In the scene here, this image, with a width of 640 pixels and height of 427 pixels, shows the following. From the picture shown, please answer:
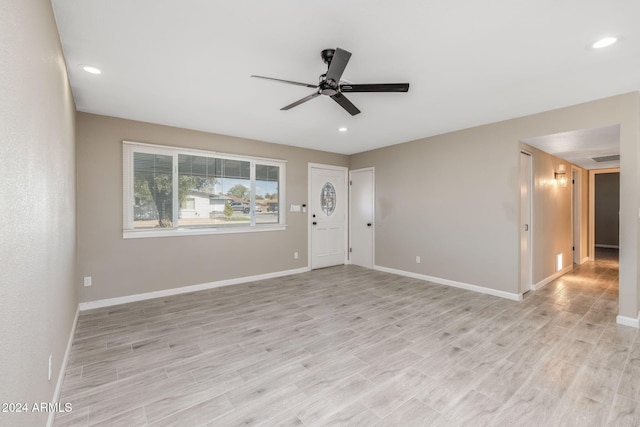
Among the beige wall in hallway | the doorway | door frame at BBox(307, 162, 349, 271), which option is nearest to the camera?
the beige wall in hallway

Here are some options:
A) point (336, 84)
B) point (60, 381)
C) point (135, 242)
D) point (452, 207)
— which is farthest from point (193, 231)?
point (452, 207)

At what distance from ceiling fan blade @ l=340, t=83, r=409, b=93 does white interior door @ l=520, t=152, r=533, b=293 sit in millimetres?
2733

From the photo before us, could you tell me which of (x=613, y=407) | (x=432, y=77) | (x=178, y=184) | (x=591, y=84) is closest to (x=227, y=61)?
(x=432, y=77)

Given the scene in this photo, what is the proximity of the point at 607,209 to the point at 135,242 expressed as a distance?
12.2 meters

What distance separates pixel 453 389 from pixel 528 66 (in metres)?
2.74

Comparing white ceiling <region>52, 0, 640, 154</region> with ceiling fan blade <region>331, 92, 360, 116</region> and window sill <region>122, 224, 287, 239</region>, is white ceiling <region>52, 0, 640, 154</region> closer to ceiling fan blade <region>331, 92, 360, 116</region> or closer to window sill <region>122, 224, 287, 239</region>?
ceiling fan blade <region>331, 92, 360, 116</region>

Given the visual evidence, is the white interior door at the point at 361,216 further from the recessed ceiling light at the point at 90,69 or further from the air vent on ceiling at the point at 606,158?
the recessed ceiling light at the point at 90,69

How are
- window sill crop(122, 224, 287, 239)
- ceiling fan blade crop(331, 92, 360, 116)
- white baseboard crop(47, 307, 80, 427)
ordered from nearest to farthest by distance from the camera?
white baseboard crop(47, 307, 80, 427) < ceiling fan blade crop(331, 92, 360, 116) < window sill crop(122, 224, 287, 239)

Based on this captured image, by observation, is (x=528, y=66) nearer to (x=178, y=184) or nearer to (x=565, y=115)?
(x=565, y=115)

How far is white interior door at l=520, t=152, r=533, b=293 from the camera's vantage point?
13.2ft

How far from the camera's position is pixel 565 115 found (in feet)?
11.5

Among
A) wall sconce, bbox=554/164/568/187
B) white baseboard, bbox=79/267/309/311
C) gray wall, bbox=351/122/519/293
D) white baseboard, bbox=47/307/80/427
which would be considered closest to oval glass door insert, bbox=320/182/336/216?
gray wall, bbox=351/122/519/293

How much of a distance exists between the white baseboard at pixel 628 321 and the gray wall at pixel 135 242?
4689 mm

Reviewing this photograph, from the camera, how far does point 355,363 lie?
2.43 meters
